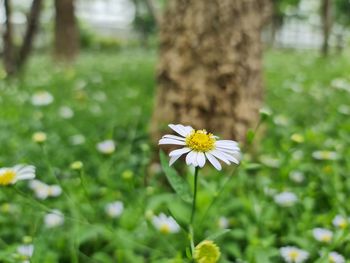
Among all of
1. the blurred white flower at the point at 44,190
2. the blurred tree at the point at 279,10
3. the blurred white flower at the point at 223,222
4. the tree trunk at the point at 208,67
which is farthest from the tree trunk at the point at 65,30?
the blurred white flower at the point at 223,222

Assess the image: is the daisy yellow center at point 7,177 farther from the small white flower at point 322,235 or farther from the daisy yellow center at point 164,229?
the small white flower at point 322,235

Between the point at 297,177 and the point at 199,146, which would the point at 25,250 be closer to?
the point at 199,146

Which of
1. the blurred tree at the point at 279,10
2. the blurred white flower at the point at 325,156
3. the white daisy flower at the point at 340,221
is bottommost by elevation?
the blurred tree at the point at 279,10

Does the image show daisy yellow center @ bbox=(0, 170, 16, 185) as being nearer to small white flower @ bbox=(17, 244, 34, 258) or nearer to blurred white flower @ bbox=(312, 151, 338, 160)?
small white flower @ bbox=(17, 244, 34, 258)

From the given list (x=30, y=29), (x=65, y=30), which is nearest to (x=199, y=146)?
(x=30, y=29)

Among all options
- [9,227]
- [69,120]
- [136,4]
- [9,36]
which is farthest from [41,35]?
[9,227]

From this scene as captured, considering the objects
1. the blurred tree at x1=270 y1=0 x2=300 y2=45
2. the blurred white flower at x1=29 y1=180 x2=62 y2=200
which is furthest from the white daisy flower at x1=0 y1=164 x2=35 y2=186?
the blurred tree at x1=270 y1=0 x2=300 y2=45

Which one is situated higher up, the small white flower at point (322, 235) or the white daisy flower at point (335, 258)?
the white daisy flower at point (335, 258)
